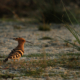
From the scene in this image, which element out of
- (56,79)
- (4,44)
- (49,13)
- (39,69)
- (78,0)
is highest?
(78,0)

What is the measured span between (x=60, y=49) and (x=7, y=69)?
1.74 metres

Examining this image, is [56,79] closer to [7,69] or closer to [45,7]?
[7,69]

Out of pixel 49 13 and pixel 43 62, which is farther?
pixel 49 13

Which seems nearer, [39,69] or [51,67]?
[39,69]

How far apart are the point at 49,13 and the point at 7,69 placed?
5.13 meters

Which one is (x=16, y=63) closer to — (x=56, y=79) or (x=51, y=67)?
(x=51, y=67)

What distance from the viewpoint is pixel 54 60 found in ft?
11.2

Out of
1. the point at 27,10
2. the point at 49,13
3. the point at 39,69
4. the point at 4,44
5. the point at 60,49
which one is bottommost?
the point at 39,69

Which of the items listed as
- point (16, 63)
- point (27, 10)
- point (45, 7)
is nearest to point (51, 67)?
point (16, 63)

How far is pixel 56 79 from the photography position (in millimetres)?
2520

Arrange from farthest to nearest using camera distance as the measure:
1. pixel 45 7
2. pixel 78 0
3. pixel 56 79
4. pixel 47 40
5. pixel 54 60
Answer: pixel 78 0
pixel 45 7
pixel 47 40
pixel 54 60
pixel 56 79

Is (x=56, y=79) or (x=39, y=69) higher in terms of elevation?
(x=39, y=69)

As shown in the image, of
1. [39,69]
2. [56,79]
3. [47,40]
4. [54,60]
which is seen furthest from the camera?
[47,40]

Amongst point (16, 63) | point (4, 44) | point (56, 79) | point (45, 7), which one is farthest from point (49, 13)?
point (56, 79)
